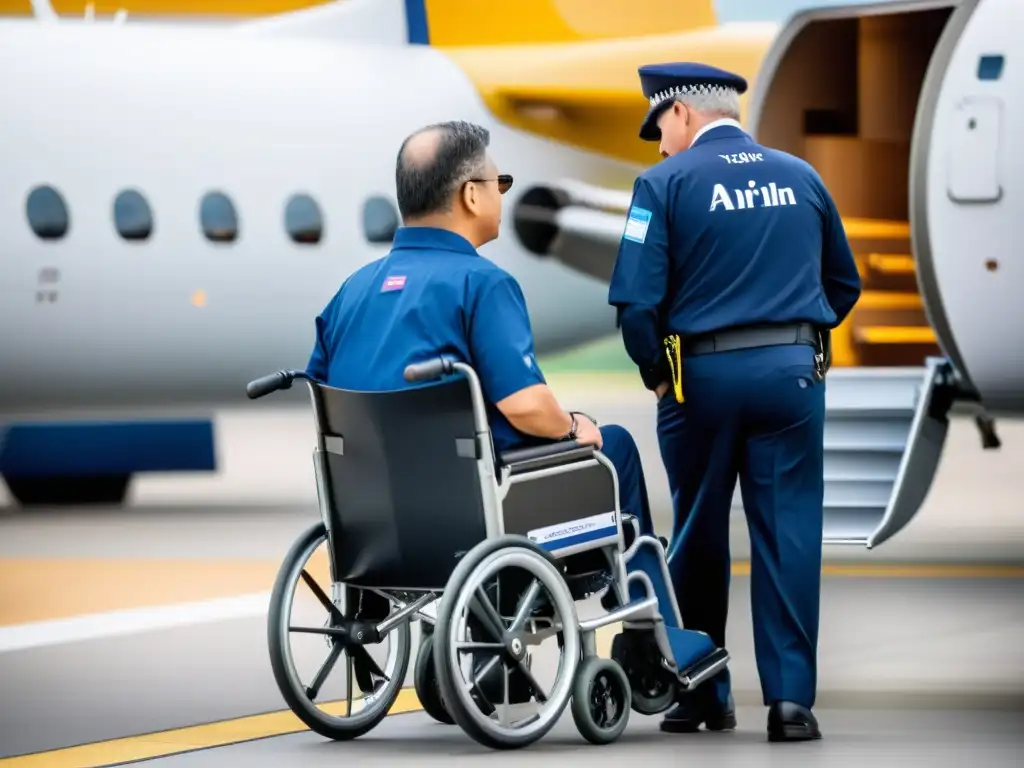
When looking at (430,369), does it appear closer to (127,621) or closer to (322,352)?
(322,352)

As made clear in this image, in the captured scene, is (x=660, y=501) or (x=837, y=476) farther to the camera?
(x=660, y=501)

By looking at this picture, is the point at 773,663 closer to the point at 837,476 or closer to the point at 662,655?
the point at 662,655

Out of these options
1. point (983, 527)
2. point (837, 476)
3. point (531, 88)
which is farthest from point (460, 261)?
point (531, 88)

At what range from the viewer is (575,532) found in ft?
18.6

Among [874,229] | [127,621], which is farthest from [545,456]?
[874,229]

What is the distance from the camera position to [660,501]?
15125mm

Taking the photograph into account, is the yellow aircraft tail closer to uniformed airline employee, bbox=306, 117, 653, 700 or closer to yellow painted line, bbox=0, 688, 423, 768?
yellow painted line, bbox=0, 688, 423, 768

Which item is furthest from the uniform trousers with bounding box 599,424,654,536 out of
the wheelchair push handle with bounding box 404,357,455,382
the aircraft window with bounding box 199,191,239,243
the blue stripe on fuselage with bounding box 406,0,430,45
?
the blue stripe on fuselage with bounding box 406,0,430,45

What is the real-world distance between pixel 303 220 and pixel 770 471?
9.43 metres

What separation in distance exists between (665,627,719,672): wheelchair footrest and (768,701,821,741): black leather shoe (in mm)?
241

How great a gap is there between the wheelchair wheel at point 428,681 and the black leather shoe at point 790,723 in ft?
3.07

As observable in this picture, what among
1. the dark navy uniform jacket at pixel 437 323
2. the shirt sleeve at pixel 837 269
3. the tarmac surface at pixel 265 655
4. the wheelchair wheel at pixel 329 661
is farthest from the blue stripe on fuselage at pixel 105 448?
the shirt sleeve at pixel 837 269

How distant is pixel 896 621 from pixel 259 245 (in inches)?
280

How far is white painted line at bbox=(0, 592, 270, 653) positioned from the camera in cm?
840
